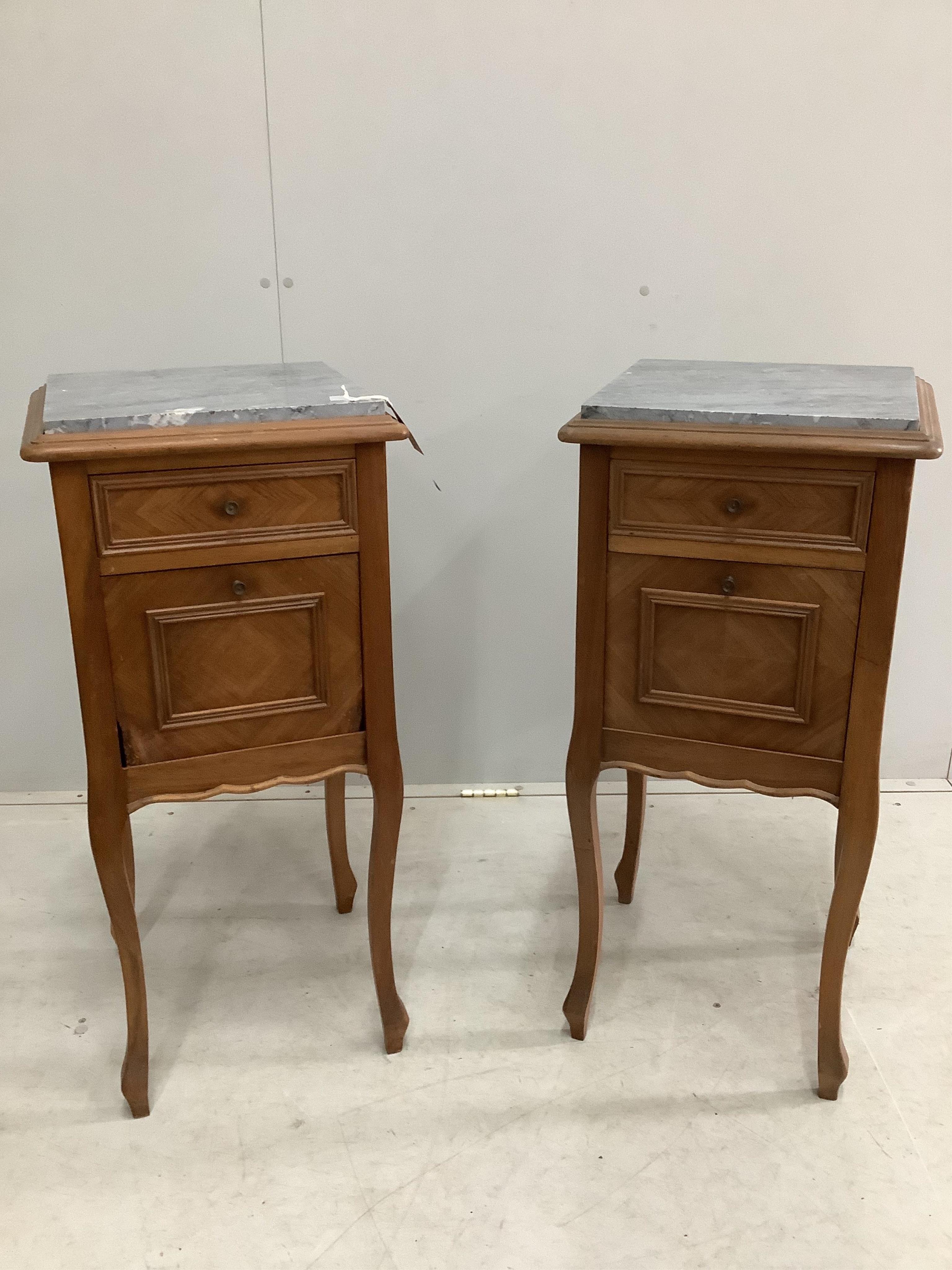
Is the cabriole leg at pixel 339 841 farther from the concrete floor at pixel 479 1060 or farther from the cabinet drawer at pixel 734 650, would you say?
the cabinet drawer at pixel 734 650

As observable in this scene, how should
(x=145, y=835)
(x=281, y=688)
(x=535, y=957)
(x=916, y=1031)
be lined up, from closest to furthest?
(x=281, y=688), (x=916, y=1031), (x=535, y=957), (x=145, y=835)

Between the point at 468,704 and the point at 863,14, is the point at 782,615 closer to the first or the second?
the point at 468,704

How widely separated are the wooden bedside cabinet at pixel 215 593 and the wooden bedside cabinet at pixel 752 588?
Answer: 31cm

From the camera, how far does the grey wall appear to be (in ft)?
7.15

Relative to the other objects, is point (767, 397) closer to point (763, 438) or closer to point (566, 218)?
point (763, 438)

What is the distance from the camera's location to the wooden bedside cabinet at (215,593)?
149 cm

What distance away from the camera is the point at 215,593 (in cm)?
157

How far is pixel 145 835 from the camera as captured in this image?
8.13 ft

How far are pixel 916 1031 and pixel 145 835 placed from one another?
5.26 feet

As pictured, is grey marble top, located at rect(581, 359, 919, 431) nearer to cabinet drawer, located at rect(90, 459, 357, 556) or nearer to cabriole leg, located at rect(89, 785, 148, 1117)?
cabinet drawer, located at rect(90, 459, 357, 556)

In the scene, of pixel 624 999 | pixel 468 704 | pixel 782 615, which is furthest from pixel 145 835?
pixel 782 615

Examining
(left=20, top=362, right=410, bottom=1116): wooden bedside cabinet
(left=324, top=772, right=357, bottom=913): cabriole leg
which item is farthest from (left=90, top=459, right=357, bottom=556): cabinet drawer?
(left=324, top=772, right=357, bottom=913): cabriole leg

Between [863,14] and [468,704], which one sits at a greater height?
[863,14]

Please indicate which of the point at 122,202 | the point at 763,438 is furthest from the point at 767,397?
the point at 122,202
